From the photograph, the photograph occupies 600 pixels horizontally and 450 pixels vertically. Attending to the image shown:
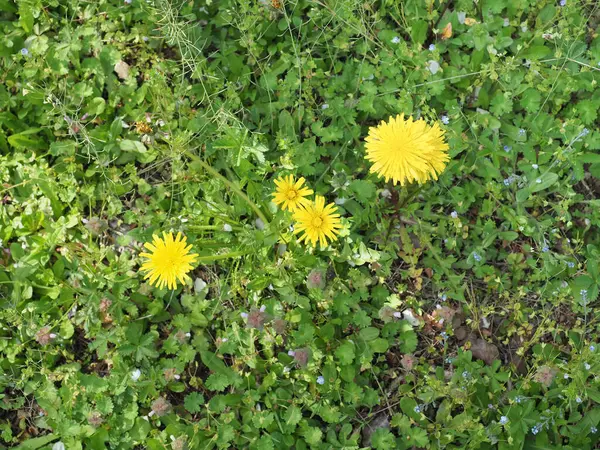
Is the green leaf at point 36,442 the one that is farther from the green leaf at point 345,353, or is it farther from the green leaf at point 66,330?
the green leaf at point 345,353

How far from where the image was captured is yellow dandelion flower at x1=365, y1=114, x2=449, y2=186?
2297mm

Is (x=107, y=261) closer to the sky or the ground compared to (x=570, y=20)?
closer to the ground

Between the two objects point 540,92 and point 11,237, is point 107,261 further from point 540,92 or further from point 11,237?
point 540,92

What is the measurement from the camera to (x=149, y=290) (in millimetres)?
2857

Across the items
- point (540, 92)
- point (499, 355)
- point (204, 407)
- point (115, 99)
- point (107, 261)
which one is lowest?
point (204, 407)

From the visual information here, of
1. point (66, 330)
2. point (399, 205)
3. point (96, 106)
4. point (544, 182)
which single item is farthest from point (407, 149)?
point (66, 330)

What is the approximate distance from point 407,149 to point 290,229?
2.42 ft

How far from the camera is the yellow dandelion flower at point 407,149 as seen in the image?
2.30 m

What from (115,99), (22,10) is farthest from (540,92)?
(22,10)

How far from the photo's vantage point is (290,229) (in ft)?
9.09

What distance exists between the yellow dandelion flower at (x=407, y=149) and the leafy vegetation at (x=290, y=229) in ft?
1.42

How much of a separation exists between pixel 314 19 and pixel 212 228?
47.3 inches

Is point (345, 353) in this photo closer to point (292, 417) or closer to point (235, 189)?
point (292, 417)

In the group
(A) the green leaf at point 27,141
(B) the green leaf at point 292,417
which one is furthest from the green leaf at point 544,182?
(A) the green leaf at point 27,141
